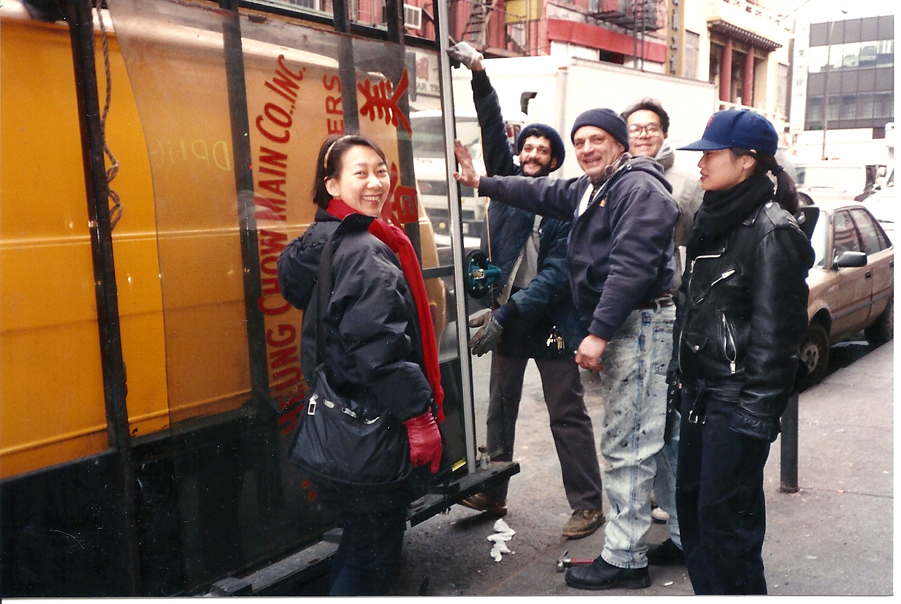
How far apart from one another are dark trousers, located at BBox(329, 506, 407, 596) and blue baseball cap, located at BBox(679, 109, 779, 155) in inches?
61.6

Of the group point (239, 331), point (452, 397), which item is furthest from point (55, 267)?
point (452, 397)

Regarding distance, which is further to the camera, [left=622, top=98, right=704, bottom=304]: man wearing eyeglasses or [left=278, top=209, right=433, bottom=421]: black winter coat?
[left=622, top=98, right=704, bottom=304]: man wearing eyeglasses

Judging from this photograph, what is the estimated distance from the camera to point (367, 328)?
229 cm

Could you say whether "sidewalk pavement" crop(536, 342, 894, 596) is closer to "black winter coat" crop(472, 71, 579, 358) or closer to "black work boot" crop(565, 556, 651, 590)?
"black work boot" crop(565, 556, 651, 590)

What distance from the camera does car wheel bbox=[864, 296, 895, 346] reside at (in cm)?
792

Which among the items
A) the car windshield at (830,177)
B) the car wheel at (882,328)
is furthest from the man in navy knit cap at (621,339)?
the car windshield at (830,177)

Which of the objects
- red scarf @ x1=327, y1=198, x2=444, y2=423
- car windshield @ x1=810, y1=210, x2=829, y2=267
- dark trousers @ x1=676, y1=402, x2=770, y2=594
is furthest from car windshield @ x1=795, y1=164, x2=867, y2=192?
red scarf @ x1=327, y1=198, x2=444, y2=423

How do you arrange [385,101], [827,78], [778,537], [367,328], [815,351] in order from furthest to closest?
[815,351]
[827,78]
[778,537]
[385,101]
[367,328]

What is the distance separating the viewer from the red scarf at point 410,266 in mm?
2500

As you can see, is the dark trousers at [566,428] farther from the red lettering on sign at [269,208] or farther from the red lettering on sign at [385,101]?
the red lettering on sign at [269,208]

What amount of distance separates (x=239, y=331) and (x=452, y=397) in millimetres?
1119

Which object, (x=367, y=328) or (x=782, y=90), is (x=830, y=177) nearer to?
(x=782, y=90)

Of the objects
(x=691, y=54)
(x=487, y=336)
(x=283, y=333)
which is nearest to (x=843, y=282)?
(x=691, y=54)

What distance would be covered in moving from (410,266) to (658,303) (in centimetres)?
116
